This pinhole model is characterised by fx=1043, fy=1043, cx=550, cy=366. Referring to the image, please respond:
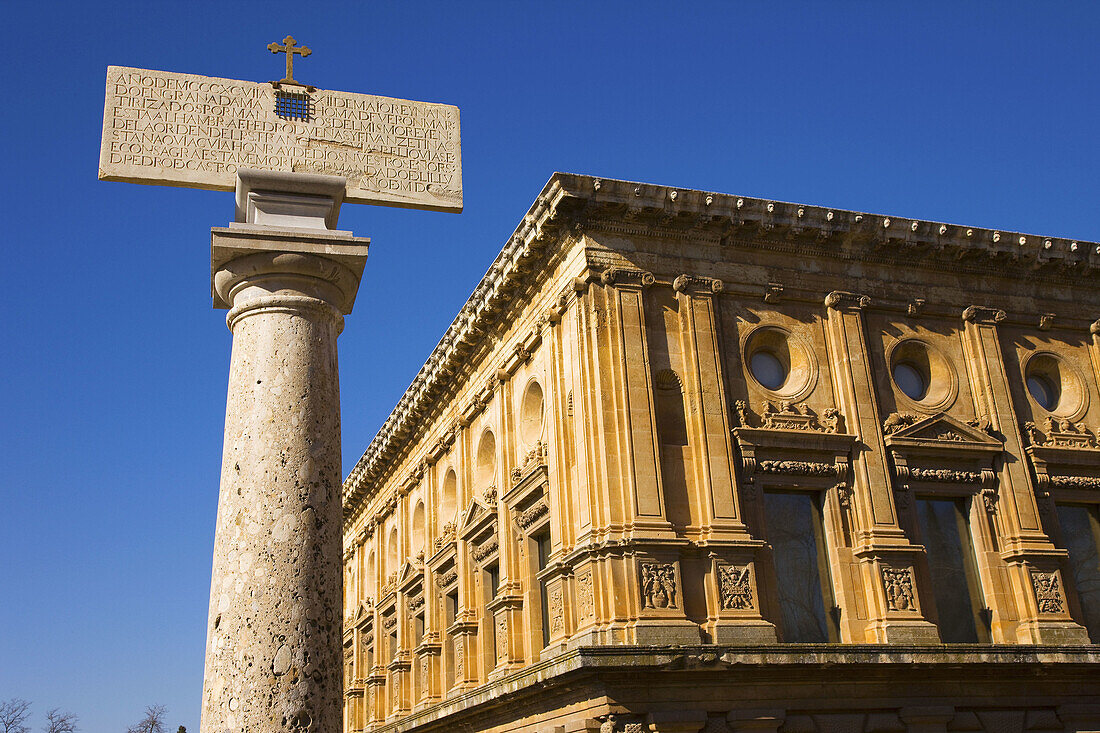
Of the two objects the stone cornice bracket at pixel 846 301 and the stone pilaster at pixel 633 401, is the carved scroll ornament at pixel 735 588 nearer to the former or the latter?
the stone pilaster at pixel 633 401

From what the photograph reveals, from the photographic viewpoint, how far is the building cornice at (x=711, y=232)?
1889 cm

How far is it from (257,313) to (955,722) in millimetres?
14233

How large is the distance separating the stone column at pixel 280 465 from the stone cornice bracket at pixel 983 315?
16334 mm

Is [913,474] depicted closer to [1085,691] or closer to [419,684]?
[1085,691]

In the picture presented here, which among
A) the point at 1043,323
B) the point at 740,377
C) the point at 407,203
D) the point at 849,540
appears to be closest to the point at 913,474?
the point at 849,540

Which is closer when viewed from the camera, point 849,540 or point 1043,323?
point 849,540

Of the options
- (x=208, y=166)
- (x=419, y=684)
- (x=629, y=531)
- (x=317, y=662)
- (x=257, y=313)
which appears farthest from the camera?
(x=419, y=684)

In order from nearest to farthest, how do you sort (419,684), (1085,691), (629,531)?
(629,531) → (1085,691) → (419,684)

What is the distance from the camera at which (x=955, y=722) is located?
1702cm

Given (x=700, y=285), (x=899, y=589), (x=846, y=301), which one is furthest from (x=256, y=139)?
(x=846, y=301)

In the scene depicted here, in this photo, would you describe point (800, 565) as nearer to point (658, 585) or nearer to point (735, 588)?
point (735, 588)

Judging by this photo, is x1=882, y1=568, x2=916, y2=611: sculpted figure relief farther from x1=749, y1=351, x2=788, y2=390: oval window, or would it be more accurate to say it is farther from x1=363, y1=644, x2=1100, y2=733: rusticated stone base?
x1=749, y1=351, x2=788, y2=390: oval window

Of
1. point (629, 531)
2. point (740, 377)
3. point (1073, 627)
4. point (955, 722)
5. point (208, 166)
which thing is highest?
point (740, 377)

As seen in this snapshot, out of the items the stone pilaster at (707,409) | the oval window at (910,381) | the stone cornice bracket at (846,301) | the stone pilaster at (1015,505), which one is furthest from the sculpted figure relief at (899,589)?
the stone cornice bracket at (846,301)
